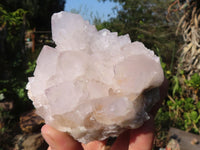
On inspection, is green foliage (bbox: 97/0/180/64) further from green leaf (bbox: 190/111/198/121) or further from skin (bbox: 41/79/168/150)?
skin (bbox: 41/79/168/150)

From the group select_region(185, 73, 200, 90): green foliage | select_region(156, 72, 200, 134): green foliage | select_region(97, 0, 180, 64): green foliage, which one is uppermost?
select_region(97, 0, 180, 64): green foliage

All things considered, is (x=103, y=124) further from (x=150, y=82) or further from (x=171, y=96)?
(x=171, y=96)

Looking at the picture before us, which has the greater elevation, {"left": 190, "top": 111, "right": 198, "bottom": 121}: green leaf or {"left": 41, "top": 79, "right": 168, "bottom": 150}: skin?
{"left": 41, "top": 79, "right": 168, "bottom": 150}: skin

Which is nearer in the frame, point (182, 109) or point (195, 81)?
point (195, 81)

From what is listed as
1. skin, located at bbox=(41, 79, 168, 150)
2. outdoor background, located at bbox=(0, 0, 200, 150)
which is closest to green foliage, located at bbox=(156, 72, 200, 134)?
outdoor background, located at bbox=(0, 0, 200, 150)

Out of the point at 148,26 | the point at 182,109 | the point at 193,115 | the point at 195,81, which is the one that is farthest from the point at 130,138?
the point at 148,26

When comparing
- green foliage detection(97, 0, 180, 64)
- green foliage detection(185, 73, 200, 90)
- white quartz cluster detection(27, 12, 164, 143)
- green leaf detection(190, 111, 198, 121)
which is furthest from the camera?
green foliage detection(97, 0, 180, 64)

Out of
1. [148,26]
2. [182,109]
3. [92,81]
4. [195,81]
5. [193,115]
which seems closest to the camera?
[92,81]

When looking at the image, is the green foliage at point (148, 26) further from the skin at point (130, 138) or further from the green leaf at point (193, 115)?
the skin at point (130, 138)

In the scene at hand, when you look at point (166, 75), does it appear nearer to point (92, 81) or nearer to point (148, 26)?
point (148, 26)
